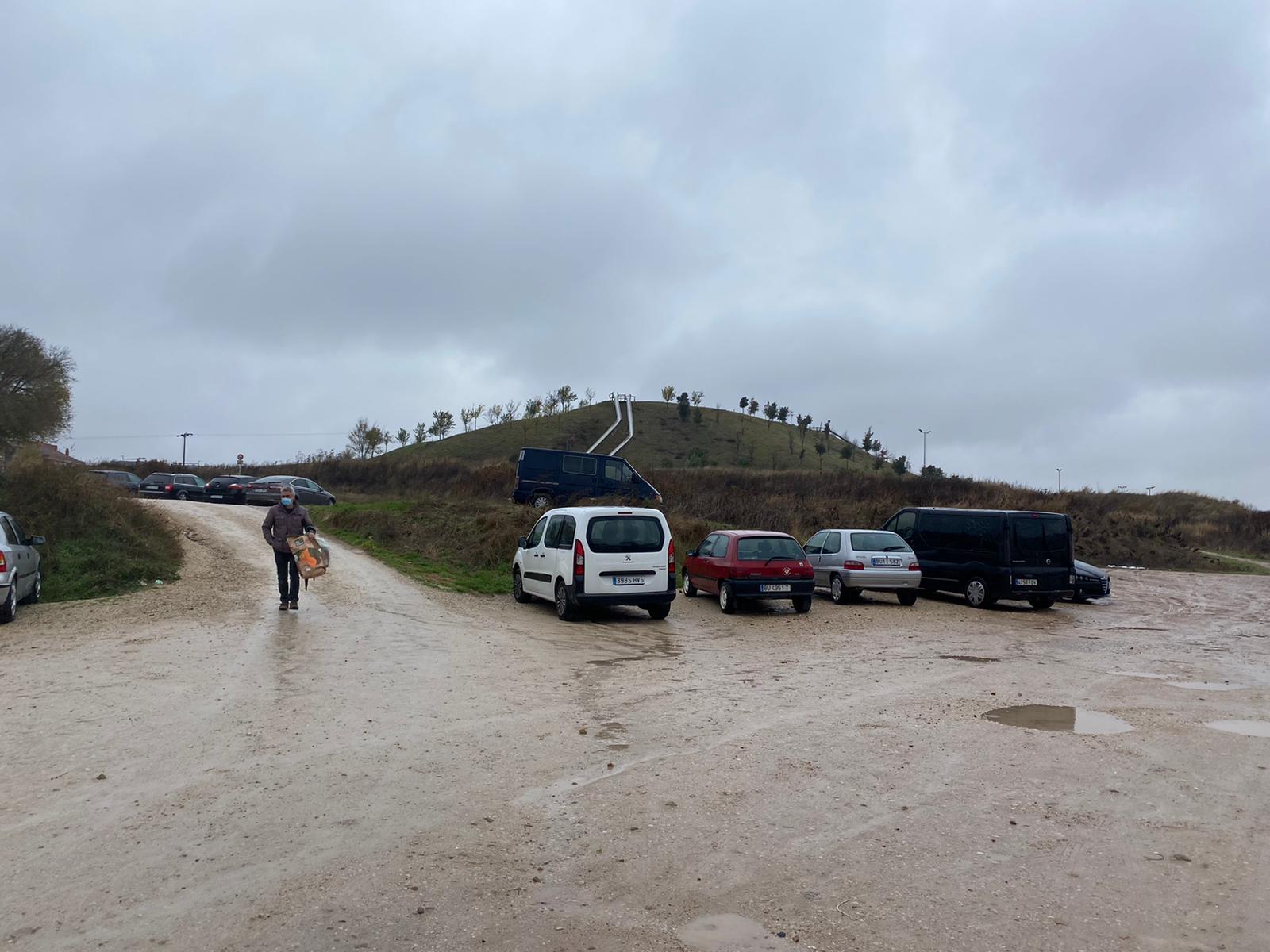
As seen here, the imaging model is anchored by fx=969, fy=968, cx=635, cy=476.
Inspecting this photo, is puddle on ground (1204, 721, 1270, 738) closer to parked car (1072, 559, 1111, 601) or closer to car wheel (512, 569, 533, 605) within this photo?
car wheel (512, 569, 533, 605)

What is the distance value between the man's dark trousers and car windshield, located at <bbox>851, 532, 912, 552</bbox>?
10401 mm

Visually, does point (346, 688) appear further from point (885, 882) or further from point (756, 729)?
point (885, 882)

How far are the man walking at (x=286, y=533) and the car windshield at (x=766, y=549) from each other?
7.31 metres

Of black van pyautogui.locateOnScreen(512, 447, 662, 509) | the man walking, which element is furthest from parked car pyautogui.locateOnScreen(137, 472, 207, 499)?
the man walking

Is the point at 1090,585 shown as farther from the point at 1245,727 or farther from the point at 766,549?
the point at 1245,727

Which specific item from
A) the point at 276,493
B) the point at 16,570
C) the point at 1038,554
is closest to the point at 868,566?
the point at 1038,554

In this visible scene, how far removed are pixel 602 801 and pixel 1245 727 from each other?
5815 mm

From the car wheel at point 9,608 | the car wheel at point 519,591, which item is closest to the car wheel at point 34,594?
the car wheel at point 9,608

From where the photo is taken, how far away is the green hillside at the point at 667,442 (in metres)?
86.4

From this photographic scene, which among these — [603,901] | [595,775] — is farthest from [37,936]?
[595,775]

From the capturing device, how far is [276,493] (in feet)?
121

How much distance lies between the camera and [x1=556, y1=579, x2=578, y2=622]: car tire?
1520cm

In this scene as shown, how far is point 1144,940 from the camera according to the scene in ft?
12.8

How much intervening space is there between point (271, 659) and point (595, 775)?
5493mm
